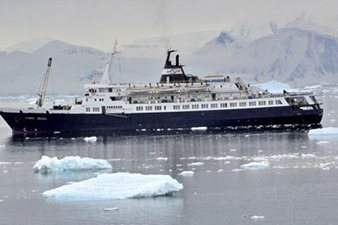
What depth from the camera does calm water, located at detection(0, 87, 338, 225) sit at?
1992 centimetres

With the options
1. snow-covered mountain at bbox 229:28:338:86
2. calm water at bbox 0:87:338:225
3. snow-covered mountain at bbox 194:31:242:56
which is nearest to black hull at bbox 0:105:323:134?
calm water at bbox 0:87:338:225

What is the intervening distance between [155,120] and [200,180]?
64.1 ft

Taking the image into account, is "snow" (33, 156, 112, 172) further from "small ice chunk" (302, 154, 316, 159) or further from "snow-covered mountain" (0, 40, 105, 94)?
"snow-covered mountain" (0, 40, 105, 94)

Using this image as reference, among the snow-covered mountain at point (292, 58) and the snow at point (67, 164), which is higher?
the snow-covered mountain at point (292, 58)

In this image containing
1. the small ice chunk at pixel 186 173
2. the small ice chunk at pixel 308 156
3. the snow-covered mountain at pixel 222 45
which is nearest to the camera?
the small ice chunk at pixel 186 173

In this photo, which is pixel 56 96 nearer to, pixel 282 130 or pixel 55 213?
pixel 282 130

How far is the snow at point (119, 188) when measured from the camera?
2186 cm

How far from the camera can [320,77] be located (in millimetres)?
107562

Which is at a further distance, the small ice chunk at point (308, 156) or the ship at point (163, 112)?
the ship at point (163, 112)

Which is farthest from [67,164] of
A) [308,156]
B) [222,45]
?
[222,45]

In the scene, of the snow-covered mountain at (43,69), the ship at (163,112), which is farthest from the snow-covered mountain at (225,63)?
the ship at (163,112)

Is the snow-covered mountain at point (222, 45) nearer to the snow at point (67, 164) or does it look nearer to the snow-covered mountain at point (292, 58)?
the snow-covered mountain at point (292, 58)

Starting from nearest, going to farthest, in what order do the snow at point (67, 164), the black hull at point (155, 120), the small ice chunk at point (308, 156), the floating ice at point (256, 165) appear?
the floating ice at point (256, 165)
the snow at point (67, 164)
the small ice chunk at point (308, 156)
the black hull at point (155, 120)

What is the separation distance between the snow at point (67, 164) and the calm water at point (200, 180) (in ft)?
1.73
